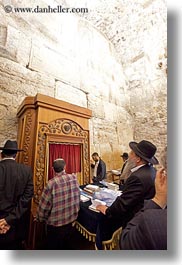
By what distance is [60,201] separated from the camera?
1.07 metres

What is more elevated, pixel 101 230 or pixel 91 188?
pixel 91 188

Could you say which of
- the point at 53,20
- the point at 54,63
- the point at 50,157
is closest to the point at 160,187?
the point at 50,157

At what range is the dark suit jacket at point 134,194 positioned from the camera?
3.06 ft

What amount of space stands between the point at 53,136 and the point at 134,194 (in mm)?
646

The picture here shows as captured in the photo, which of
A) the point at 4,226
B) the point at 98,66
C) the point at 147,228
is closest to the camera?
the point at 147,228

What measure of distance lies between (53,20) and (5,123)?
2.80 ft

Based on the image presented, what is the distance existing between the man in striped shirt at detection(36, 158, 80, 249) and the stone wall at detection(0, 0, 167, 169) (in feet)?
1.10

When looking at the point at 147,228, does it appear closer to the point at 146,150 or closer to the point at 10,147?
the point at 146,150

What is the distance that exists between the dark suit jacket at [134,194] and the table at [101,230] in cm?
7

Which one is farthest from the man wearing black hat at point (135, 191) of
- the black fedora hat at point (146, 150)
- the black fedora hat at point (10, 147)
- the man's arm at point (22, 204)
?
the black fedora hat at point (10, 147)

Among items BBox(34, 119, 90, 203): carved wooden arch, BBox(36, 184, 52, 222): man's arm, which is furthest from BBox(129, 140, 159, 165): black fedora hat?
BBox(36, 184, 52, 222): man's arm

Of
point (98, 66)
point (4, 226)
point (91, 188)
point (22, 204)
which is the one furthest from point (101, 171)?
point (98, 66)

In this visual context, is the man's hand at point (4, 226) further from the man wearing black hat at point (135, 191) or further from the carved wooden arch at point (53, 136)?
the man wearing black hat at point (135, 191)

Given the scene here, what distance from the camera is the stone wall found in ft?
3.83
